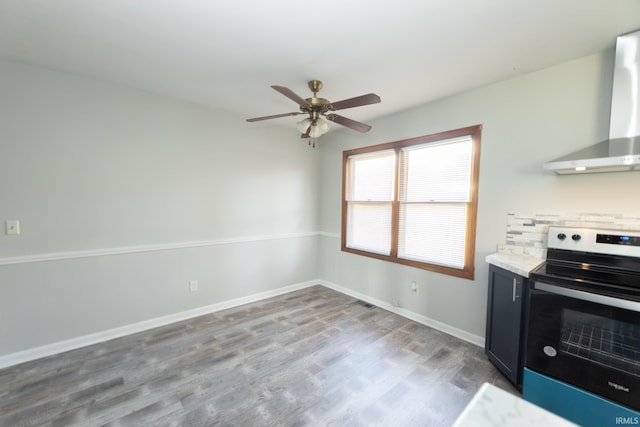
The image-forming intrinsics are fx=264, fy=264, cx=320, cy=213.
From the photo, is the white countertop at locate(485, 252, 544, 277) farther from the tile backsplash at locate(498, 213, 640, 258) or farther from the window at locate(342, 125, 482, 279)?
the window at locate(342, 125, 482, 279)

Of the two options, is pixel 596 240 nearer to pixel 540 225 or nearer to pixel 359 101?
Answer: pixel 540 225

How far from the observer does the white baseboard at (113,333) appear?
92.6 inches

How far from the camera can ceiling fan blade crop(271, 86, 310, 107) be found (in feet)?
6.19

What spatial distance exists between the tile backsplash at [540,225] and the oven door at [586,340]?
66 cm

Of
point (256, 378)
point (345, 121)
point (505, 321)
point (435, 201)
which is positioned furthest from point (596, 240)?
point (256, 378)

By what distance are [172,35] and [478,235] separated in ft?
10.4

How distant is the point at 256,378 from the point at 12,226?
2.51 metres

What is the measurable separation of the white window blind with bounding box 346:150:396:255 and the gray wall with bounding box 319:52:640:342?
0.32 m

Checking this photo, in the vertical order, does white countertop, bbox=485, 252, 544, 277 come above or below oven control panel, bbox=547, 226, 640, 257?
below

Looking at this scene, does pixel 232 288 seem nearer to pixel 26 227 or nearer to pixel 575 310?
pixel 26 227

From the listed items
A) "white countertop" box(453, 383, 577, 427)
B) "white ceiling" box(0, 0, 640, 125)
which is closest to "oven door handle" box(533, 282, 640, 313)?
"white countertop" box(453, 383, 577, 427)

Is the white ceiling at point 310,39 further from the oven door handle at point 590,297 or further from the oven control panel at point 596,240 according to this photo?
the oven door handle at point 590,297

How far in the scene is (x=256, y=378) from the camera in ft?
7.21

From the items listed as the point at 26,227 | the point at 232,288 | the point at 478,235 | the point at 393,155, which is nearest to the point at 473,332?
the point at 478,235
